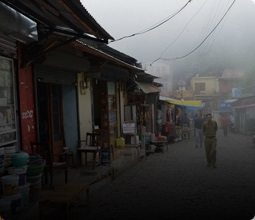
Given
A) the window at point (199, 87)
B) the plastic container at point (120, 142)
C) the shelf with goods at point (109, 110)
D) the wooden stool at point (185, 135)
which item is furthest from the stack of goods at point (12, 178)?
the window at point (199, 87)

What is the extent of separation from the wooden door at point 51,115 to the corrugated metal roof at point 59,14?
2.58 m

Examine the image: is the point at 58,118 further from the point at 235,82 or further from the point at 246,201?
the point at 235,82

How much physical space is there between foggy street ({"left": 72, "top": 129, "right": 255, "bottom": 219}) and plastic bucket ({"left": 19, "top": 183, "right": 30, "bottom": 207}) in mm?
878

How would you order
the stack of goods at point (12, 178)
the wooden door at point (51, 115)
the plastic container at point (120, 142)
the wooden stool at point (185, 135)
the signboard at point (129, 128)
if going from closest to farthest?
the stack of goods at point (12, 178)
the wooden door at point (51, 115)
the plastic container at point (120, 142)
the signboard at point (129, 128)
the wooden stool at point (185, 135)

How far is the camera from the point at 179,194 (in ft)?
24.6

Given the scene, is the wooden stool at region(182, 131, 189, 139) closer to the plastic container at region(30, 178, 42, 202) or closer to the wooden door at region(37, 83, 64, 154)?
the wooden door at region(37, 83, 64, 154)

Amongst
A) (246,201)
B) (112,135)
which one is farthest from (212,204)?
(112,135)

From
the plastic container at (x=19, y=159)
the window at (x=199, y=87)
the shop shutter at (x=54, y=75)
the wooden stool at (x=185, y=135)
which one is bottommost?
the wooden stool at (x=185, y=135)

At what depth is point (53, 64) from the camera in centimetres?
817

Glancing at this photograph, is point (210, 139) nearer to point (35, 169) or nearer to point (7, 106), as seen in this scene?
point (35, 169)

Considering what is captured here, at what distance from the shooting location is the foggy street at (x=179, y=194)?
612cm

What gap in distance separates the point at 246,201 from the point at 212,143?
4617 millimetres

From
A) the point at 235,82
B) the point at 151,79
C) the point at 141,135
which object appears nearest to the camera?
the point at 141,135

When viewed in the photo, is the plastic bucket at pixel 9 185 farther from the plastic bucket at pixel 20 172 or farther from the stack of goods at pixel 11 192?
the plastic bucket at pixel 20 172
